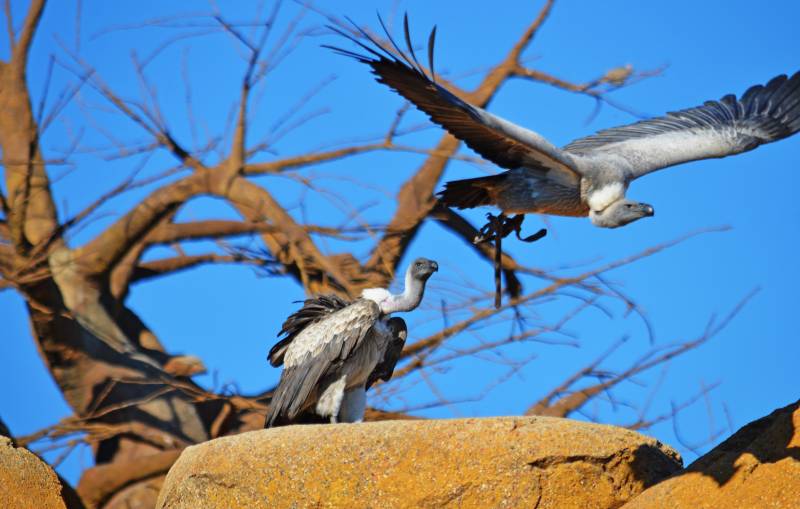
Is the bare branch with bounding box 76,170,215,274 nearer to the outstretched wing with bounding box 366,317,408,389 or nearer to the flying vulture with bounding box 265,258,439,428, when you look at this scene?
the flying vulture with bounding box 265,258,439,428

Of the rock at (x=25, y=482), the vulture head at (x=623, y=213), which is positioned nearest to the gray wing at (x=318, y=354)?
the rock at (x=25, y=482)

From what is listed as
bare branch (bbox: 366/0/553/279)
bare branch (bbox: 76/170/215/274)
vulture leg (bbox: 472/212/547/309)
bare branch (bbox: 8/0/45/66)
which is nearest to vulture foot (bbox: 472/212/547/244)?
vulture leg (bbox: 472/212/547/309)

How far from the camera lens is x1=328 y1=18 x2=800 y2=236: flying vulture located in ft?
21.3

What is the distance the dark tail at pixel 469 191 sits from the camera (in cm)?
747

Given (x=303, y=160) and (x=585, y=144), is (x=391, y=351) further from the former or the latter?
(x=303, y=160)

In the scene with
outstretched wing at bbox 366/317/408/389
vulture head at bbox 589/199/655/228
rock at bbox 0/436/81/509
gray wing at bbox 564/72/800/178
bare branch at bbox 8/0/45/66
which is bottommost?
rock at bbox 0/436/81/509

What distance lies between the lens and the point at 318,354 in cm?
705

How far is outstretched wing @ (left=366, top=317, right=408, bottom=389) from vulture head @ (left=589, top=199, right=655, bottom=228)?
4.65 ft

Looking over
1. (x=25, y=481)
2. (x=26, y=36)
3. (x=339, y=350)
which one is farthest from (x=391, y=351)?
(x=26, y=36)

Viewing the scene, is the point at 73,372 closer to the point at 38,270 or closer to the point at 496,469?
the point at 38,270

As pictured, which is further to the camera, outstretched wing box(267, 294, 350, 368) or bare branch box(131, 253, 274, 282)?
bare branch box(131, 253, 274, 282)

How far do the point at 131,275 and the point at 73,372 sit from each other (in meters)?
1.24

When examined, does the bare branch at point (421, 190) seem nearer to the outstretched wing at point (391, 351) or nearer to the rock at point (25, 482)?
the outstretched wing at point (391, 351)

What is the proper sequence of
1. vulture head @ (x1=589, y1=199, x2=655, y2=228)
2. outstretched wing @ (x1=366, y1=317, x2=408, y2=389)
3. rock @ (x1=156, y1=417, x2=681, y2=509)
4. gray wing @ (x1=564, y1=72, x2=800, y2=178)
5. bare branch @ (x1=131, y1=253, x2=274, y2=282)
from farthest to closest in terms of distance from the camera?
1. bare branch @ (x1=131, y1=253, x2=274, y2=282)
2. gray wing @ (x1=564, y1=72, x2=800, y2=178)
3. outstretched wing @ (x1=366, y1=317, x2=408, y2=389)
4. vulture head @ (x1=589, y1=199, x2=655, y2=228)
5. rock @ (x1=156, y1=417, x2=681, y2=509)
